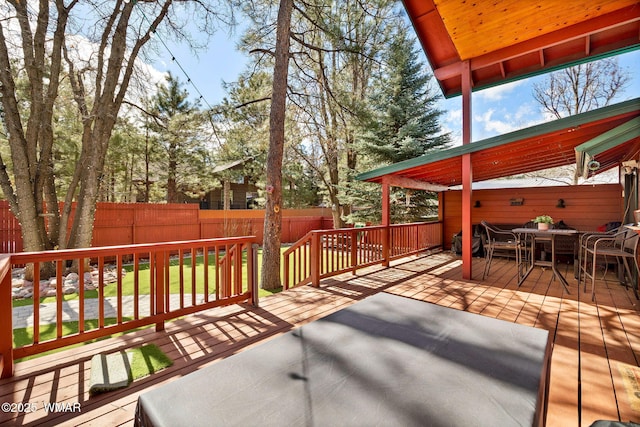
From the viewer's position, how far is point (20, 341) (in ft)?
11.4

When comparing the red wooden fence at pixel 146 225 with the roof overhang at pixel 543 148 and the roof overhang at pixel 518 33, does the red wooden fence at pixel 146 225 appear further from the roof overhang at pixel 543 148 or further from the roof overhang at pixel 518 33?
the roof overhang at pixel 518 33

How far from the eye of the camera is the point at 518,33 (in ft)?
16.3

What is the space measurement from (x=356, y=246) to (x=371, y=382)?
169 inches

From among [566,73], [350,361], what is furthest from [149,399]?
[566,73]

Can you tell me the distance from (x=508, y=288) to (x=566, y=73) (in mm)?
14141

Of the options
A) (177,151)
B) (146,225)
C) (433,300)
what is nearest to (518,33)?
(433,300)

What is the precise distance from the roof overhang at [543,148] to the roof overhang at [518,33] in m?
1.77

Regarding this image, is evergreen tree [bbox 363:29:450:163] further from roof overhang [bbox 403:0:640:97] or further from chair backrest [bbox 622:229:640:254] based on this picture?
chair backrest [bbox 622:229:640:254]

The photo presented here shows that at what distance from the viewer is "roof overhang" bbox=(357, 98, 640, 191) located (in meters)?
3.65

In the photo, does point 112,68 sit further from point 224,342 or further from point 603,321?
point 603,321

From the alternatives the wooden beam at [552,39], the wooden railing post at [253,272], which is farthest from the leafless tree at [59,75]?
the wooden beam at [552,39]

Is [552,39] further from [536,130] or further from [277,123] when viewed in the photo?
[277,123]

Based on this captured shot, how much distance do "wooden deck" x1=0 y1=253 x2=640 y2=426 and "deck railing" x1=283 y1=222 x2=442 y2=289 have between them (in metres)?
0.38

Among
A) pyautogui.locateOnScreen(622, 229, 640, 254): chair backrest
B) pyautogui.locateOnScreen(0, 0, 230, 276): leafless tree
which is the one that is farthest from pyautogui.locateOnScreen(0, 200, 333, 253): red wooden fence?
pyautogui.locateOnScreen(622, 229, 640, 254): chair backrest
